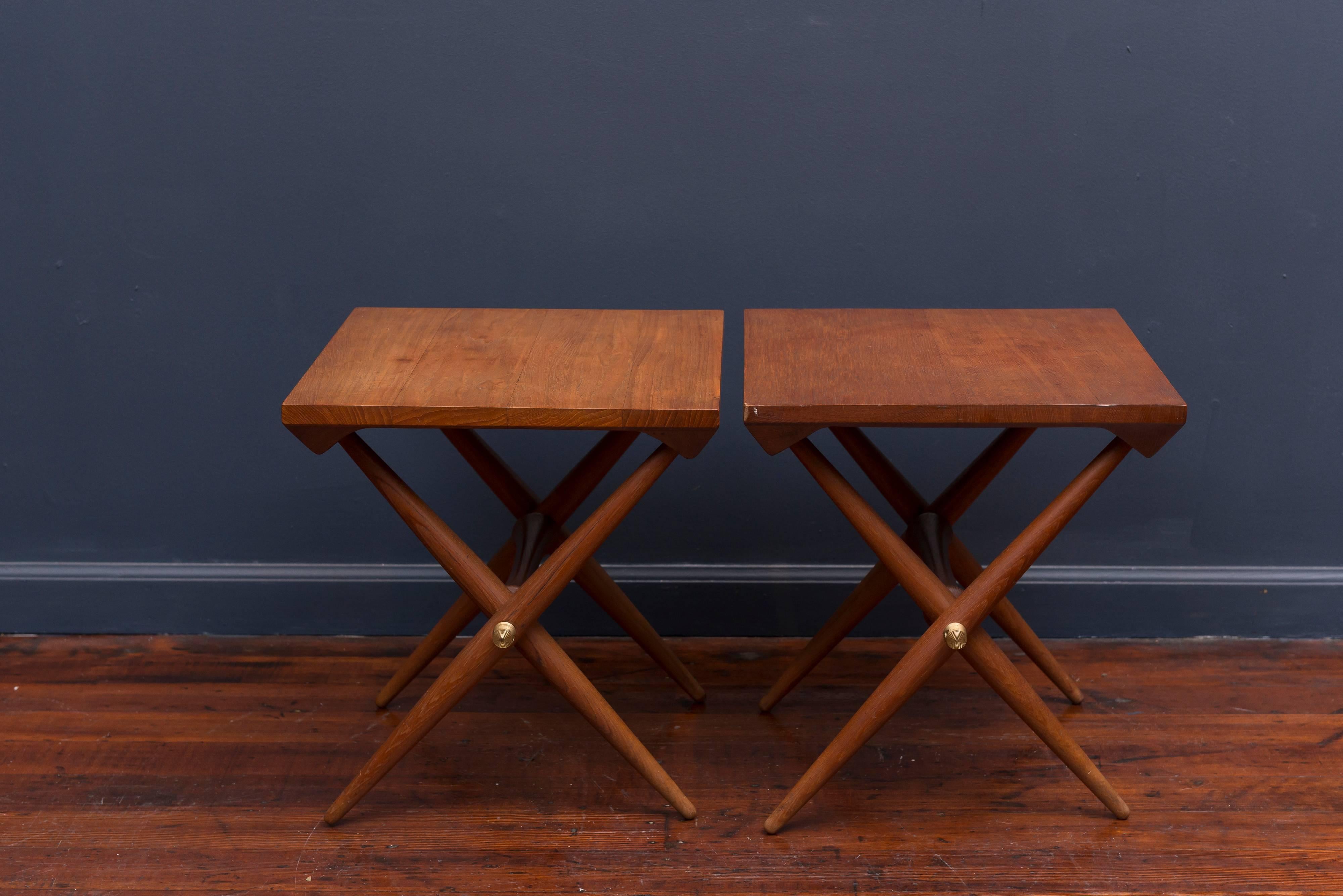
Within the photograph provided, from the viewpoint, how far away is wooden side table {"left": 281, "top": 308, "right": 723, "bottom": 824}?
5.62 feet

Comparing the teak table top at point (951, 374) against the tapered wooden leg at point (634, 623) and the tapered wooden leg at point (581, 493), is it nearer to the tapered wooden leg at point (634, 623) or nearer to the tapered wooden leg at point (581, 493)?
the tapered wooden leg at point (581, 493)

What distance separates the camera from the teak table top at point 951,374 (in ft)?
5.53

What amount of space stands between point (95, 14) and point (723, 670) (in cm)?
187

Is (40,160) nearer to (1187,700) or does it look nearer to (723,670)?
(723,670)

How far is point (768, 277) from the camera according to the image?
7.69 feet

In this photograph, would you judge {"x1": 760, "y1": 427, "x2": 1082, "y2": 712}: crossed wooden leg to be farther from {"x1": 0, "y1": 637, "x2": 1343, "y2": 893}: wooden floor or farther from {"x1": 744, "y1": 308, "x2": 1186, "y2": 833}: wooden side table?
{"x1": 0, "y1": 637, "x2": 1343, "y2": 893}: wooden floor

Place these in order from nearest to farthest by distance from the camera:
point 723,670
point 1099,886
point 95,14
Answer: point 1099,886, point 95,14, point 723,670

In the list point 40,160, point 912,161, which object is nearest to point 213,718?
point 40,160

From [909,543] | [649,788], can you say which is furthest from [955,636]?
[649,788]

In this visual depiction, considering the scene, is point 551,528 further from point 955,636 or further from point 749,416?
point 955,636

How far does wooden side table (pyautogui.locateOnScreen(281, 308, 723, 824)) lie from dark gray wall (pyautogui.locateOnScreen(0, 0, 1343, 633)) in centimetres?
33

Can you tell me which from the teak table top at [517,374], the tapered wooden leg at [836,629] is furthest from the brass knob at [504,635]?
the tapered wooden leg at [836,629]

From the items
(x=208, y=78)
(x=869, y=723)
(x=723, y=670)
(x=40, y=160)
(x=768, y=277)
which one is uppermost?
(x=208, y=78)

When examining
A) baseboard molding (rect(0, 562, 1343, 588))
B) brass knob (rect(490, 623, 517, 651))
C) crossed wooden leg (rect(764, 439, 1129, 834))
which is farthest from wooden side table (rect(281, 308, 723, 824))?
baseboard molding (rect(0, 562, 1343, 588))
